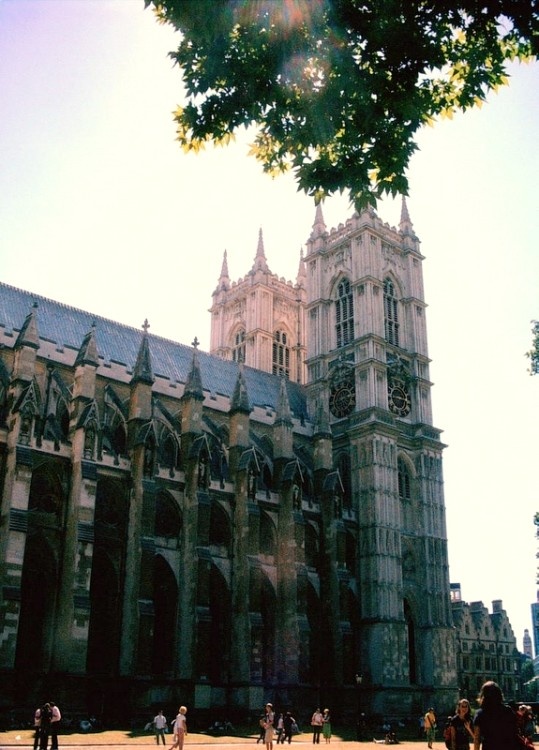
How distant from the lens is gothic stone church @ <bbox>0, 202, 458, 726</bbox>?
3566 cm

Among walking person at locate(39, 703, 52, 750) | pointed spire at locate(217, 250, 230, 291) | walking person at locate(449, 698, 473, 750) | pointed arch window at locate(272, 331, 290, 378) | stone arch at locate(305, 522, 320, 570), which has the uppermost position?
pointed spire at locate(217, 250, 230, 291)

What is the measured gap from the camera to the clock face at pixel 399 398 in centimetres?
5469

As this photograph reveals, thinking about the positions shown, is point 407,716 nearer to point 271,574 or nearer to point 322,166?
point 271,574

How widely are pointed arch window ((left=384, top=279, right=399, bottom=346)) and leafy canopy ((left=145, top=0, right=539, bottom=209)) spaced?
4557cm

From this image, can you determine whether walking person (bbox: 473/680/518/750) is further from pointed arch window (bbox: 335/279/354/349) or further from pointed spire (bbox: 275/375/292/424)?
pointed arch window (bbox: 335/279/354/349)

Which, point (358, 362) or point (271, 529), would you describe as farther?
point (358, 362)

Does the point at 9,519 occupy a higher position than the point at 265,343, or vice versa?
the point at 265,343

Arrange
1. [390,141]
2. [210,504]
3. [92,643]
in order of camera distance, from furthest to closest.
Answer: [210,504], [92,643], [390,141]

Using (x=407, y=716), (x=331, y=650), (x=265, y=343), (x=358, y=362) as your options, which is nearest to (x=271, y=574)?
(x=331, y=650)

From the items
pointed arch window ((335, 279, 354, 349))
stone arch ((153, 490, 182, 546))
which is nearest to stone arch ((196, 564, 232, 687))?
stone arch ((153, 490, 182, 546))

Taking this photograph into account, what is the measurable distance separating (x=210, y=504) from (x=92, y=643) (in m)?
9.72

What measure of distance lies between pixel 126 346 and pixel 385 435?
736 inches

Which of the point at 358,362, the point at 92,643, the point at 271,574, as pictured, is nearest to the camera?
the point at 92,643

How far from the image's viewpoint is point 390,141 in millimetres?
11289
